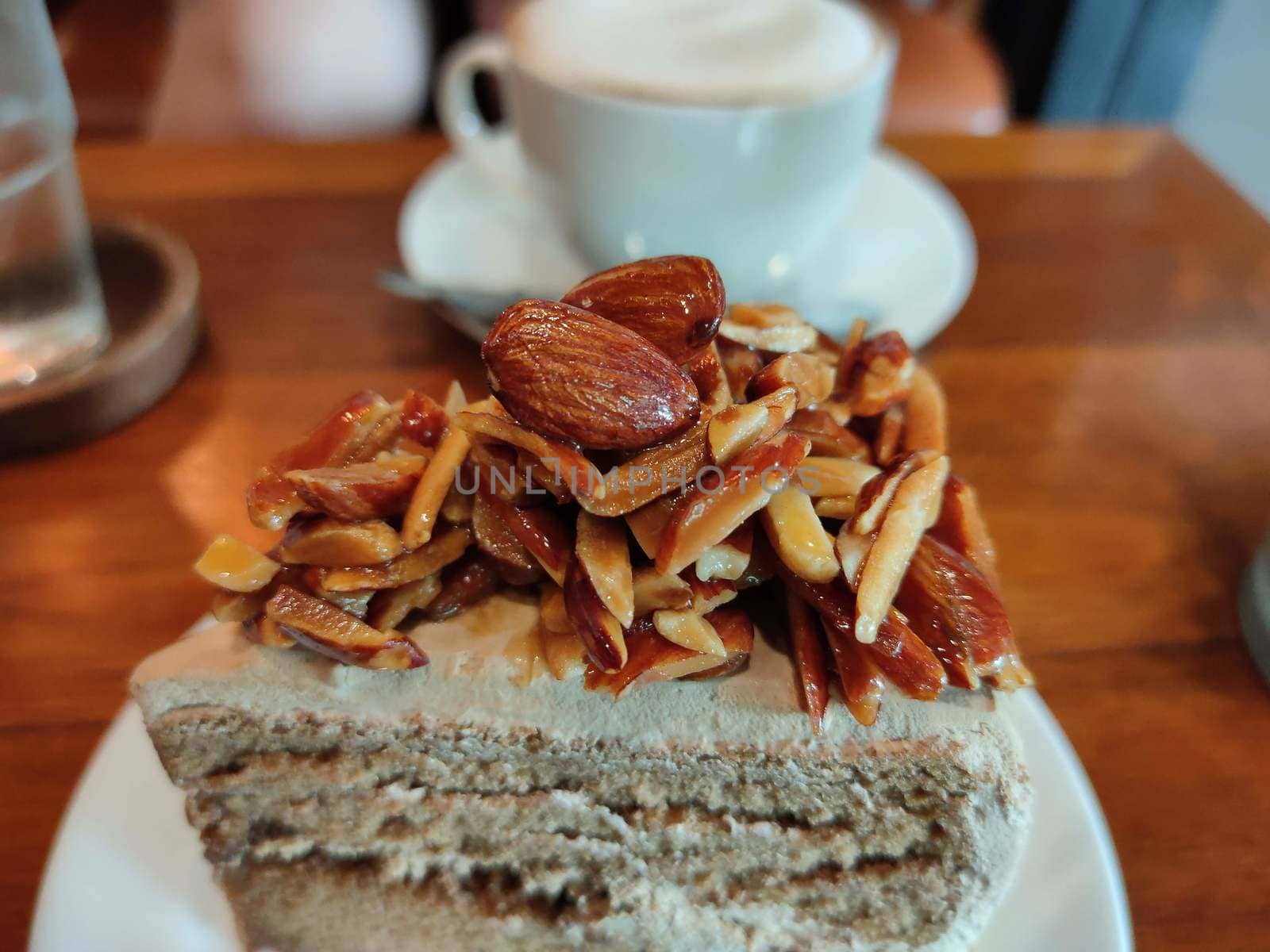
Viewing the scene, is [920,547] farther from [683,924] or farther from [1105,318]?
[1105,318]

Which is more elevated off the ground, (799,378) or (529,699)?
(799,378)

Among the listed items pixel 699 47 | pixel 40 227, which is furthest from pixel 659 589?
pixel 40 227

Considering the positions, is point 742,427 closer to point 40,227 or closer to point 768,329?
point 768,329

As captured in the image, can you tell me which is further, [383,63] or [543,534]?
[383,63]

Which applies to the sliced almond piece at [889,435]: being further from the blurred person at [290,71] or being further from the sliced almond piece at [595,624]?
the blurred person at [290,71]

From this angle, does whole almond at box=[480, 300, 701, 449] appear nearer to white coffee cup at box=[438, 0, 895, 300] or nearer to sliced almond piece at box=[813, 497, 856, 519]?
sliced almond piece at box=[813, 497, 856, 519]

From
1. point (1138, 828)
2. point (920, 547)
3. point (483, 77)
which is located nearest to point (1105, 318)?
point (1138, 828)
